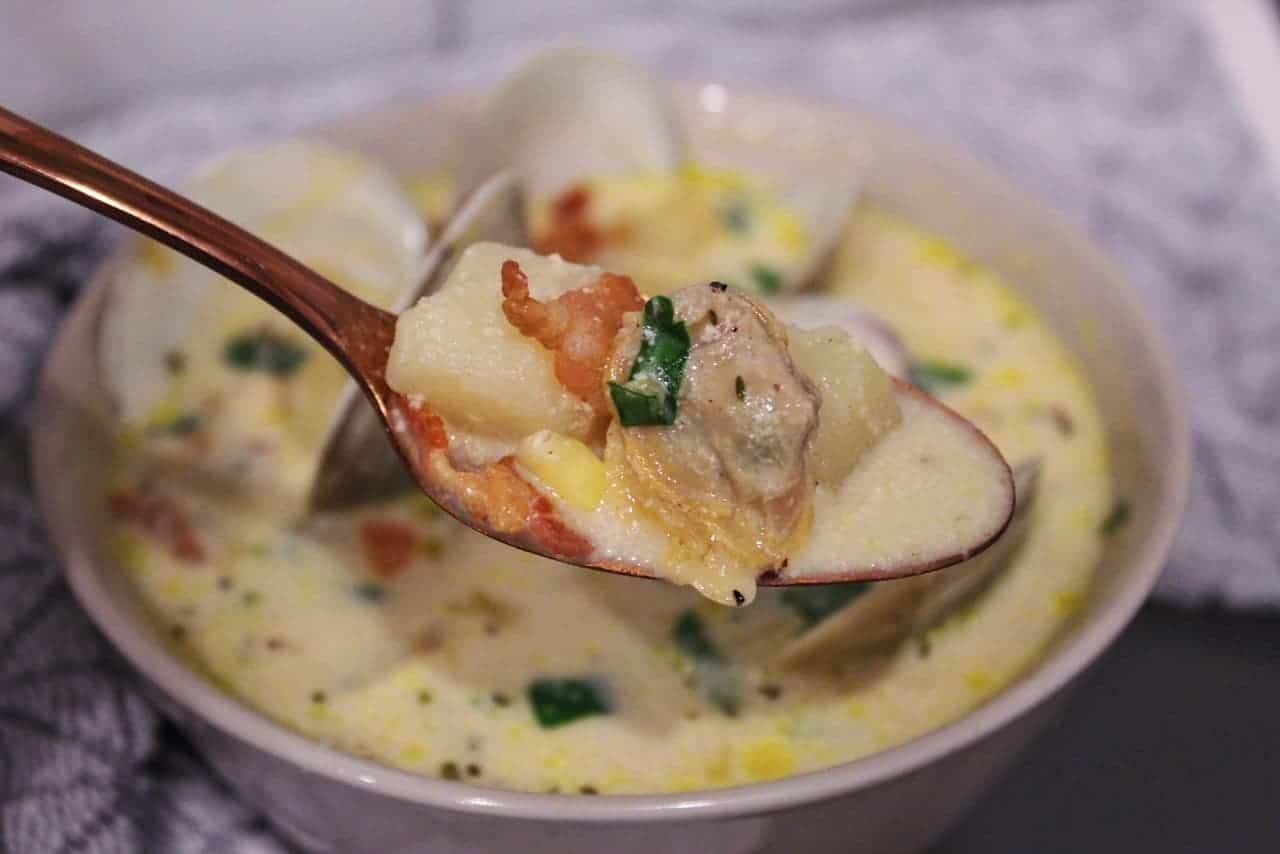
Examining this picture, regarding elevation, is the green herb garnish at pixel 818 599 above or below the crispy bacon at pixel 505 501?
below

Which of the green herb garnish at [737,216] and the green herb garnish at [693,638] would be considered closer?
the green herb garnish at [693,638]

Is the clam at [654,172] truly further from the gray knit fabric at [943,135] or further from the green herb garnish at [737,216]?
the gray knit fabric at [943,135]

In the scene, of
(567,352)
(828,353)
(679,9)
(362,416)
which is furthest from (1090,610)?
(679,9)

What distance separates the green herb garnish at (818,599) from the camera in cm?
128

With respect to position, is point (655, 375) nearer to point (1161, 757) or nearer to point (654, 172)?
point (1161, 757)

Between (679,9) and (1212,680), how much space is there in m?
1.44

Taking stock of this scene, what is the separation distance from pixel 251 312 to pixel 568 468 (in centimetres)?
84

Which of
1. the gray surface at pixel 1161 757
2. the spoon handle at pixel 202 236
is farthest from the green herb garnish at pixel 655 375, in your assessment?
the gray surface at pixel 1161 757

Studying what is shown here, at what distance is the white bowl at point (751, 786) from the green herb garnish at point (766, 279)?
30cm

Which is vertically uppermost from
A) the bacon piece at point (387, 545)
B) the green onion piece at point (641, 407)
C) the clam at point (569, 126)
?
the green onion piece at point (641, 407)

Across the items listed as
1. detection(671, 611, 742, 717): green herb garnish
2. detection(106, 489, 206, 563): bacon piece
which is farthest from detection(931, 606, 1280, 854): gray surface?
detection(106, 489, 206, 563): bacon piece

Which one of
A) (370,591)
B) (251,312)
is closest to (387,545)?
(370,591)

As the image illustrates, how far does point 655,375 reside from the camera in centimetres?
90

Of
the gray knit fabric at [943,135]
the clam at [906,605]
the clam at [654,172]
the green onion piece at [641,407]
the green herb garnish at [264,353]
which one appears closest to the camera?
the green onion piece at [641,407]
